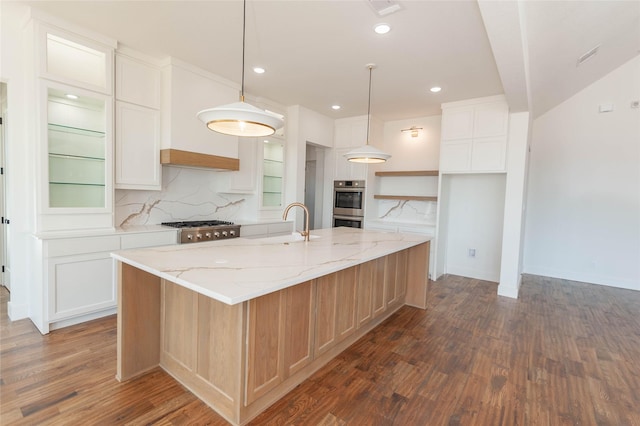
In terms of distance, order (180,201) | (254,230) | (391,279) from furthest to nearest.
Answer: (254,230) → (180,201) → (391,279)

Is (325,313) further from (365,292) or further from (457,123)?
(457,123)

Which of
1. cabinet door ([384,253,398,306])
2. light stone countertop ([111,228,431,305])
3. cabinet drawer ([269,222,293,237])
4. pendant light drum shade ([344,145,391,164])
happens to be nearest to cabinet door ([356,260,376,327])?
light stone countertop ([111,228,431,305])

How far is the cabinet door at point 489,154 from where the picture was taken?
4238 millimetres

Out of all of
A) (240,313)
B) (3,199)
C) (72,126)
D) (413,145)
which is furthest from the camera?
(413,145)

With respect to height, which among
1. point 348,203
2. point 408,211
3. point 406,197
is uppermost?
point 406,197

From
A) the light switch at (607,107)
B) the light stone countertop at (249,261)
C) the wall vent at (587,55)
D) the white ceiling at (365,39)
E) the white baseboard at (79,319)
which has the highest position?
the wall vent at (587,55)

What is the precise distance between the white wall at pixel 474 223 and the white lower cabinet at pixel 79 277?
14.9ft

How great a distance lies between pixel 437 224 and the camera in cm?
486

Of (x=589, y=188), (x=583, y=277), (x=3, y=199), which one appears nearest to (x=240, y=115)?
(x=3, y=199)

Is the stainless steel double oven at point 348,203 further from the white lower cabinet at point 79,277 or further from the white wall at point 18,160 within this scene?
the white wall at point 18,160

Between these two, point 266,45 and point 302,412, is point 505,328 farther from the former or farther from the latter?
point 266,45

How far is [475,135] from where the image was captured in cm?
444

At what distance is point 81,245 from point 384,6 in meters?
3.24

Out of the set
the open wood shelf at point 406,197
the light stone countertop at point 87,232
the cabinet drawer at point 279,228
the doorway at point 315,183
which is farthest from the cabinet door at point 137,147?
the open wood shelf at point 406,197
